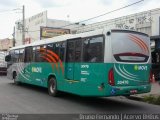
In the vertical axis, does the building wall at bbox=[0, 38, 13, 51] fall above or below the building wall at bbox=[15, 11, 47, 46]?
below

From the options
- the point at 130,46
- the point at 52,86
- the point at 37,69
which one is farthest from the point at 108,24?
the point at 130,46

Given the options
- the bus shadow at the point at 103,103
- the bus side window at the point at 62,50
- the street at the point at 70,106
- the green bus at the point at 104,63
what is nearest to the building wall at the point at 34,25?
the bus side window at the point at 62,50

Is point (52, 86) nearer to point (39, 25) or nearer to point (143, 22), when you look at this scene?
point (143, 22)

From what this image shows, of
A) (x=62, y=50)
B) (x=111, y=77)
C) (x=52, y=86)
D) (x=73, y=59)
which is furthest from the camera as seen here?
(x=52, y=86)

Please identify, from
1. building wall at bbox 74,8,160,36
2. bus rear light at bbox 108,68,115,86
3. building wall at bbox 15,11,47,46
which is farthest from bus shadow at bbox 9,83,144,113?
building wall at bbox 15,11,47,46

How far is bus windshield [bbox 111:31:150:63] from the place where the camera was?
38.8 feet

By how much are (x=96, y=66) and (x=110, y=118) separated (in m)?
2.22

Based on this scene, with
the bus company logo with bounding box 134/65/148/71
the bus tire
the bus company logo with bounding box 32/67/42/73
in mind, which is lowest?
the bus tire

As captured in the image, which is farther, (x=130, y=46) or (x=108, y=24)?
(x=108, y=24)

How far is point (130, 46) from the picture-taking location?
12.1 m

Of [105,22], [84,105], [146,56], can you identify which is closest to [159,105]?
[146,56]

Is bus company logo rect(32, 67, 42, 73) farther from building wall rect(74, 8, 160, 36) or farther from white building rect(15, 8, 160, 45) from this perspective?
building wall rect(74, 8, 160, 36)

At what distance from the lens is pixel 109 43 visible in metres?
11.7

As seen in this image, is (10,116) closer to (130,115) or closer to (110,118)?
(110,118)
